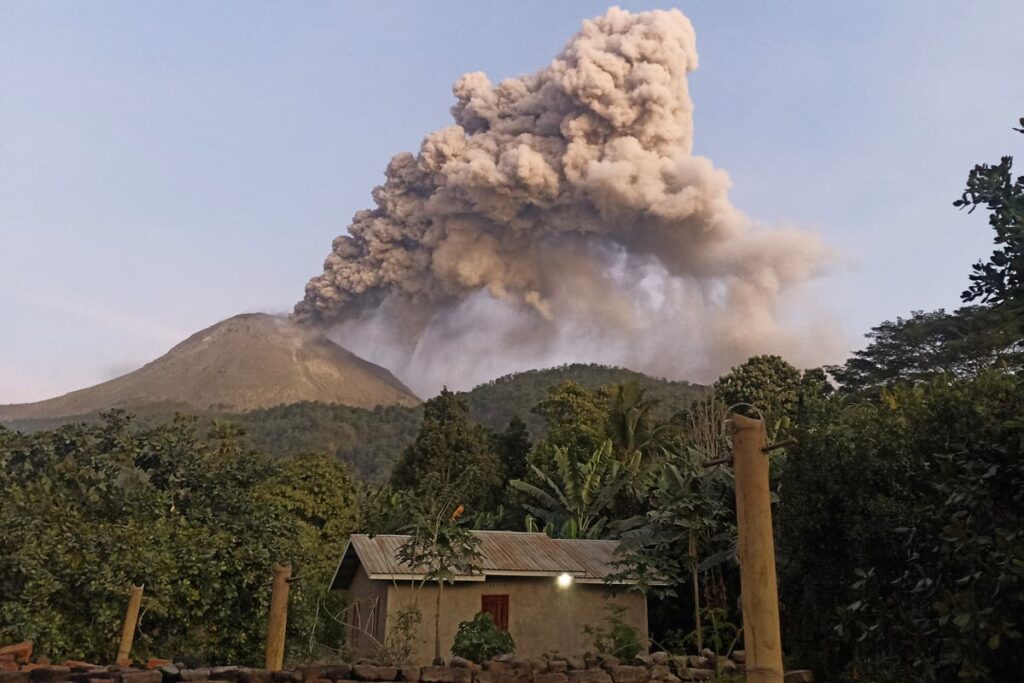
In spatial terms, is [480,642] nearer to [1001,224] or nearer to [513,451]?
[1001,224]

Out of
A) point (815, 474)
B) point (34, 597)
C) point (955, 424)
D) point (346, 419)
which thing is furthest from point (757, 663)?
point (346, 419)

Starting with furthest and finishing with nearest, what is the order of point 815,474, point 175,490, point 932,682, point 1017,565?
point 175,490
point 815,474
point 932,682
point 1017,565

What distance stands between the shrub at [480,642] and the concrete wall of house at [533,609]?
64.1 inches

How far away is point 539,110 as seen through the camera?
4744cm

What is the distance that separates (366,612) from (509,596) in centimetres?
320

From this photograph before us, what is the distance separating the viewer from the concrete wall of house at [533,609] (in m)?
15.7

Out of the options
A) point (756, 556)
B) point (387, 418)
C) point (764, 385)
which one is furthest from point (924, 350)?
point (387, 418)

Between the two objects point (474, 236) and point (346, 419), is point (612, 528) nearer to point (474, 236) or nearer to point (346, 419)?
point (474, 236)

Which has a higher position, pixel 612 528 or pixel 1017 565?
pixel 612 528

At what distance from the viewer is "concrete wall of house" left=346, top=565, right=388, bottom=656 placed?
15.9m

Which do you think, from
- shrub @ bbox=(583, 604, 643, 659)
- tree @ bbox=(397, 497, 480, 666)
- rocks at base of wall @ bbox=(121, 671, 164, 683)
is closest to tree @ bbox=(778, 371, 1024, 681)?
shrub @ bbox=(583, 604, 643, 659)

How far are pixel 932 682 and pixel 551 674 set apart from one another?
6107 mm

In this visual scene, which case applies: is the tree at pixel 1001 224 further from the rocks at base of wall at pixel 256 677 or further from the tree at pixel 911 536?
the rocks at base of wall at pixel 256 677

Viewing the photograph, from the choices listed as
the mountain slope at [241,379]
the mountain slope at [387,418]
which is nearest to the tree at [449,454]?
the mountain slope at [387,418]
